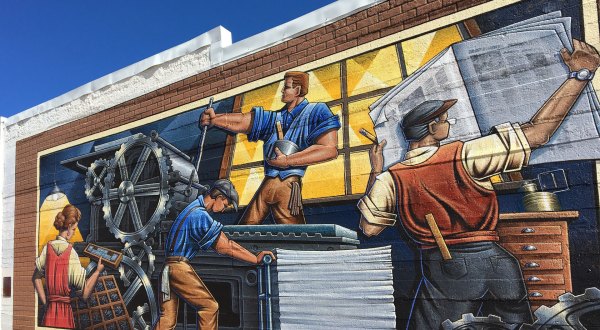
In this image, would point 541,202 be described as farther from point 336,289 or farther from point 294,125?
point 294,125

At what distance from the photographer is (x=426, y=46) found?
14.6 feet

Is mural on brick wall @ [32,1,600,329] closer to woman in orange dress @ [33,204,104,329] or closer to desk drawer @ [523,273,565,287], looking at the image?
desk drawer @ [523,273,565,287]

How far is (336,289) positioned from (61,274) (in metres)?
5.09

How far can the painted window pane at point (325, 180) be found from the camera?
15.9 feet

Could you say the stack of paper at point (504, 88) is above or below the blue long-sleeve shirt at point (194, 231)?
above

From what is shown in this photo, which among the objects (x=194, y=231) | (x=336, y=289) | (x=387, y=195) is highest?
(x=387, y=195)

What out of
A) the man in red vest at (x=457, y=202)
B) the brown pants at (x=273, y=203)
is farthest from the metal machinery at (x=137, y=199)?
the man in red vest at (x=457, y=202)

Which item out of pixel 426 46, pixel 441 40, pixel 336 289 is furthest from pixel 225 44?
pixel 336 289

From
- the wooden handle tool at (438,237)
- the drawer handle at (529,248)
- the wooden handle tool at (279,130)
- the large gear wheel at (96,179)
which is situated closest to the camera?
the drawer handle at (529,248)

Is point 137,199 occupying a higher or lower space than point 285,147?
lower

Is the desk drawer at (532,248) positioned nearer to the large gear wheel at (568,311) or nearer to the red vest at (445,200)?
the red vest at (445,200)

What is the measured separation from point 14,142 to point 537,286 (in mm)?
9028

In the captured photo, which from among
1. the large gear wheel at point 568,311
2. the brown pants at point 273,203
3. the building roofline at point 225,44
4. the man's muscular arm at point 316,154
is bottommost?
the large gear wheel at point 568,311

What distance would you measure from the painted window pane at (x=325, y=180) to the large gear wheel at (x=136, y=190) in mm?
2179
